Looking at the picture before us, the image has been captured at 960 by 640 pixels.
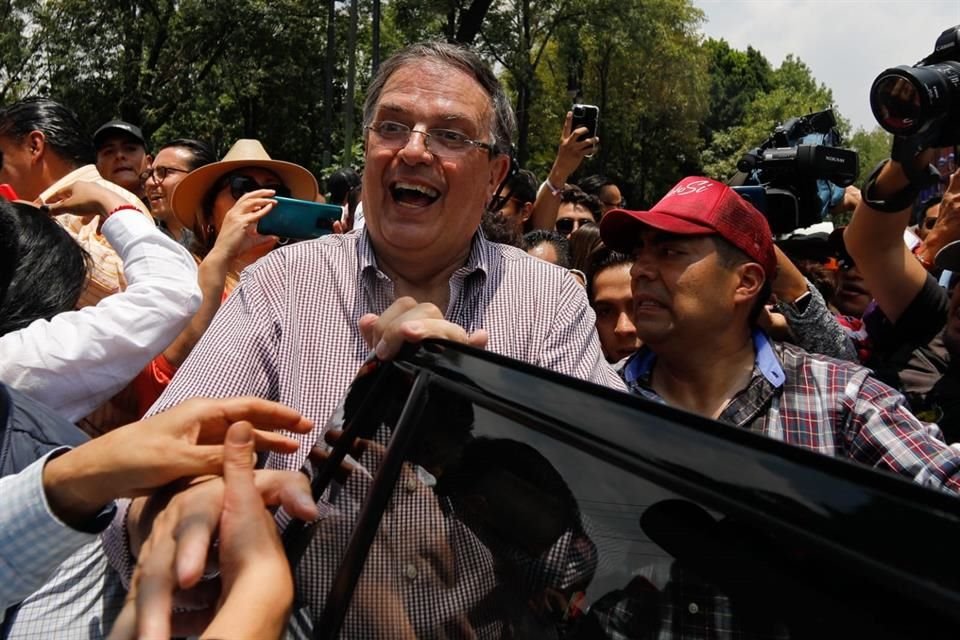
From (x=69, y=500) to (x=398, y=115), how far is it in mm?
1261

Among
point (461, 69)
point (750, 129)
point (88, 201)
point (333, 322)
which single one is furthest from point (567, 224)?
point (750, 129)

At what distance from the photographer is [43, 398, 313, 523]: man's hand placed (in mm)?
1188

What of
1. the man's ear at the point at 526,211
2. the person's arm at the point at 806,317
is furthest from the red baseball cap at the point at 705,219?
the man's ear at the point at 526,211

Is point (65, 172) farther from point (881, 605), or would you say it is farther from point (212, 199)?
point (881, 605)

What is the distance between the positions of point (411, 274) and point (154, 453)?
1.10m

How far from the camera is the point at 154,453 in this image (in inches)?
46.8

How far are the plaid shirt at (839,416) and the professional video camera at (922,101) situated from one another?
846mm

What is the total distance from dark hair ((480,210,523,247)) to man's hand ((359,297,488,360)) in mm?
2589

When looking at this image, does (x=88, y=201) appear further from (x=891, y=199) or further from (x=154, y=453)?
(x=891, y=199)

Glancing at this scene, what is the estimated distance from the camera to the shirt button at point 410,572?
3.75 ft

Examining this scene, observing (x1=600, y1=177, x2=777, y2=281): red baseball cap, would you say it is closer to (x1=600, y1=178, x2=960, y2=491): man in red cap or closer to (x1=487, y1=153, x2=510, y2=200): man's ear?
(x1=600, y1=178, x2=960, y2=491): man in red cap

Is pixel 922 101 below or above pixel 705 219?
above

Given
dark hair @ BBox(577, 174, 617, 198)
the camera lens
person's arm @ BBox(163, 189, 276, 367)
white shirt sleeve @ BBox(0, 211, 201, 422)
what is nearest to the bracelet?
white shirt sleeve @ BBox(0, 211, 201, 422)

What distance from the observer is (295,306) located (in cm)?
195
